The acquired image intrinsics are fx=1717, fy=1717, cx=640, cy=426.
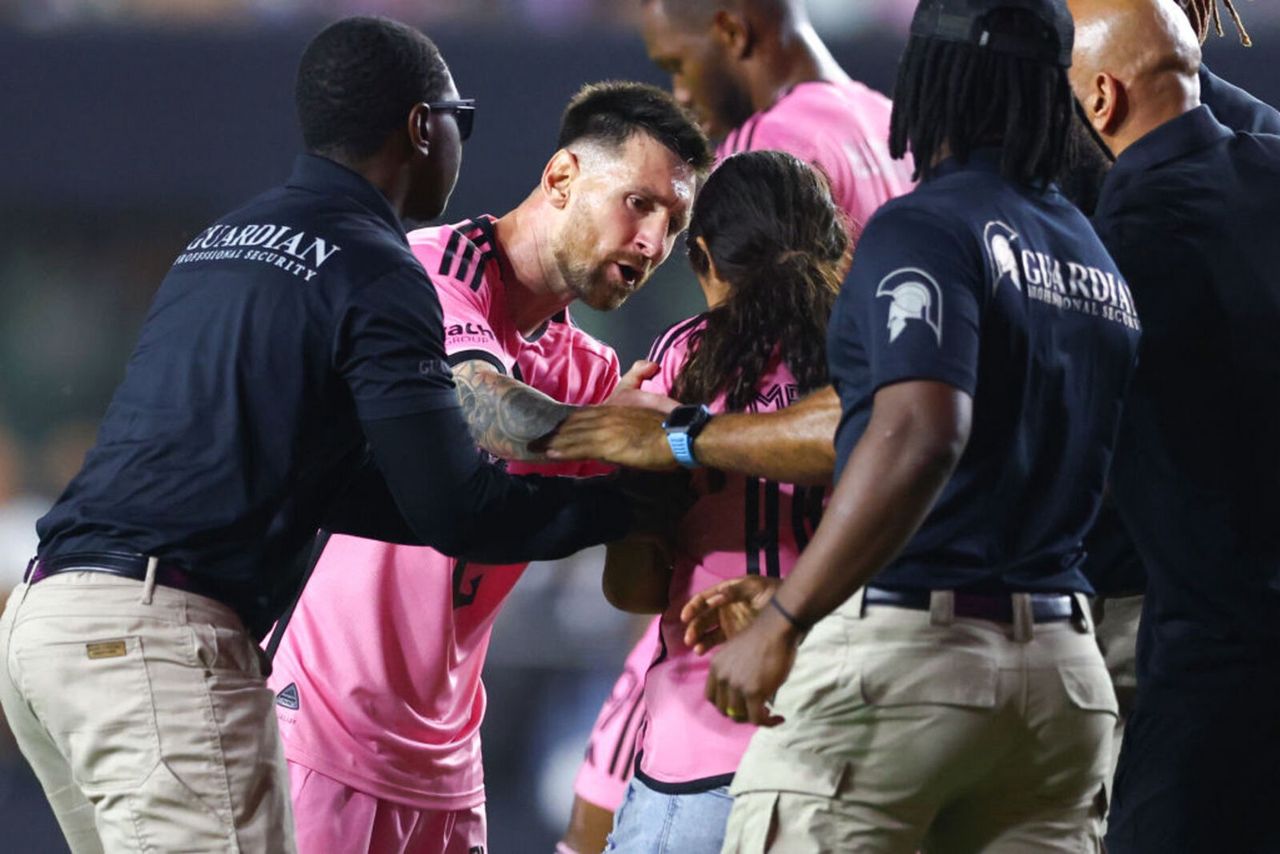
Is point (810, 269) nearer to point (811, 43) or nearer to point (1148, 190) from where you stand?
point (1148, 190)

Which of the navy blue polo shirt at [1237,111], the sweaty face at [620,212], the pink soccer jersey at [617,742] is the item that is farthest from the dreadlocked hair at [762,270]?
the navy blue polo shirt at [1237,111]

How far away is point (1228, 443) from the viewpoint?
3.09 m

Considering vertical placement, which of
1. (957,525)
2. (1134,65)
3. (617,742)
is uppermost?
(1134,65)

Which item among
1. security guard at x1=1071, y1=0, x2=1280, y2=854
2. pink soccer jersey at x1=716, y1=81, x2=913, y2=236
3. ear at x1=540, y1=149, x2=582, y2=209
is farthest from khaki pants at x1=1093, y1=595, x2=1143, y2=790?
ear at x1=540, y1=149, x2=582, y2=209

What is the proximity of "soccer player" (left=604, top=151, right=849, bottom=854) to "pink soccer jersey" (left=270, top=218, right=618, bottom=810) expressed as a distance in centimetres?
56

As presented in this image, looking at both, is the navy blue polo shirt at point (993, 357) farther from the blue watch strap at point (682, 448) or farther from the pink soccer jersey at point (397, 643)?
the pink soccer jersey at point (397, 643)

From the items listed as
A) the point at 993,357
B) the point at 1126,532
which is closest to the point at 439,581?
the point at 1126,532

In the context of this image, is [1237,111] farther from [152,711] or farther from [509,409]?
[152,711]

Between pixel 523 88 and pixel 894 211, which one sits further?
pixel 523 88

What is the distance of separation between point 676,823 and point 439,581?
0.89 meters

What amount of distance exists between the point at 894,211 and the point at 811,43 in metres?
2.86

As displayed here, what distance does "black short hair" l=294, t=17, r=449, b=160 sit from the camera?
3066 millimetres

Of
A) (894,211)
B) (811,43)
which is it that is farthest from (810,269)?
(811,43)

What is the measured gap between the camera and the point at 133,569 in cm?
274
